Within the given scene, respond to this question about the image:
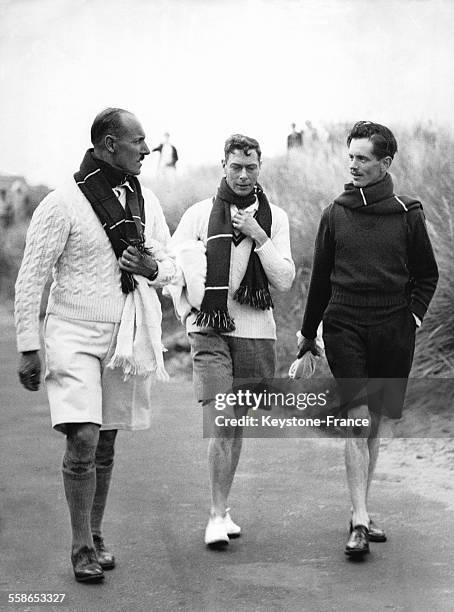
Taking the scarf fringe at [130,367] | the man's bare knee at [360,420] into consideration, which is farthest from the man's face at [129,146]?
the man's bare knee at [360,420]

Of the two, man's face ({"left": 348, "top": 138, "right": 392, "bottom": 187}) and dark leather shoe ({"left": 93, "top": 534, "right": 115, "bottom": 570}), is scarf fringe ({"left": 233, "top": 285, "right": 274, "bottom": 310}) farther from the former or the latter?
dark leather shoe ({"left": 93, "top": 534, "right": 115, "bottom": 570})

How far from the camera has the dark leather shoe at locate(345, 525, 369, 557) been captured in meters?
4.05

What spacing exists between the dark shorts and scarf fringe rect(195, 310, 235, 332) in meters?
0.39

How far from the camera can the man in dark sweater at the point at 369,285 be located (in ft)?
14.0

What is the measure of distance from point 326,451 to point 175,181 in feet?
5.10

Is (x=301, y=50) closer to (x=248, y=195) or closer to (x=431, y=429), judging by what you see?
(x=248, y=195)

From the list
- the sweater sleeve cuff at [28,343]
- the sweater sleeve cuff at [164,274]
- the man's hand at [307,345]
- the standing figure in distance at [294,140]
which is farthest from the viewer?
the standing figure in distance at [294,140]

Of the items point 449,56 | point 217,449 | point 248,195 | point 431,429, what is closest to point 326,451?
point 431,429

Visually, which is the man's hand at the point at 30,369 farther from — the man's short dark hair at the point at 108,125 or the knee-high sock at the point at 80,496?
the man's short dark hair at the point at 108,125

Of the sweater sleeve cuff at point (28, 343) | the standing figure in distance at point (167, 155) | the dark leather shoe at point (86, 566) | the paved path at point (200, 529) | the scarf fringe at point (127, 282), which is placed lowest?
the paved path at point (200, 529)

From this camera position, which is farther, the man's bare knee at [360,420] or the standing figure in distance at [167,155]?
the standing figure in distance at [167,155]

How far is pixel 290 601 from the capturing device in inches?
144

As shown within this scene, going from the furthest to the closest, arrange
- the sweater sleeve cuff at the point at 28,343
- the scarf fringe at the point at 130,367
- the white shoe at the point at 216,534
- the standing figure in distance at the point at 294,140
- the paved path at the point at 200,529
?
the standing figure in distance at the point at 294,140 → the white shoe at the point at 216,534 → the scarf fringe at the point at 130,367 → the sweater sleeve cuff at the point at 28,343 → the paved path at the point at 200,529

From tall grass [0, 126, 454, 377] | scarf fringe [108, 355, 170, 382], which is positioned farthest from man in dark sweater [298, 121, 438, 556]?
tall grass [0, 126, 454, 377]
